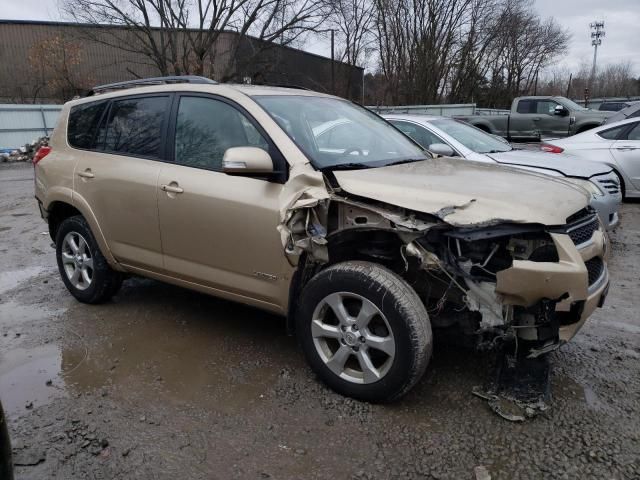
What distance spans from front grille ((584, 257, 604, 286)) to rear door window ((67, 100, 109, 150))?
3.86 meters

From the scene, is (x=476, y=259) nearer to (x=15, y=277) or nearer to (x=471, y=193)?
(x=471, y=193)

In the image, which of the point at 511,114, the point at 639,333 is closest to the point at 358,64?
the point at 511,114

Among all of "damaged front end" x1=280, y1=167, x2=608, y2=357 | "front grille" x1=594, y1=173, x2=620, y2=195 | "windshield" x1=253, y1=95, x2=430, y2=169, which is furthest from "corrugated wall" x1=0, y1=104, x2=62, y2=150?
"damaged front end" x1=280, y1=167, x2=608, y2=357

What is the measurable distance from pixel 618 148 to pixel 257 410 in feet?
25.8

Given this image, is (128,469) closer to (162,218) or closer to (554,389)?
(162,218)

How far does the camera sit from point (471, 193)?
2.71 m

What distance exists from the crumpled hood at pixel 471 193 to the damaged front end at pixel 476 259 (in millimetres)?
50

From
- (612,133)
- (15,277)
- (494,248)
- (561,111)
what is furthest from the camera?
(561,111)

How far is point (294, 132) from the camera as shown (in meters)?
3.28

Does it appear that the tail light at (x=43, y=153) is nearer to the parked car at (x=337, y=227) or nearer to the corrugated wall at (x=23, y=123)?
the parked car at (x=337, y=227)

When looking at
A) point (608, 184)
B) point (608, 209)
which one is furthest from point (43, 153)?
point (608, 184)

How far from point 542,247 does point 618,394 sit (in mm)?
1187

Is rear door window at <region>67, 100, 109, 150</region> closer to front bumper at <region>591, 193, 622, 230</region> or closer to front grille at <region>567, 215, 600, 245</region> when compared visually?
front grille at <region>567, 215, 600, 245</region>

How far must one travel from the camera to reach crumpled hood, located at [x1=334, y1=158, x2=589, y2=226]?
253 centimetres
